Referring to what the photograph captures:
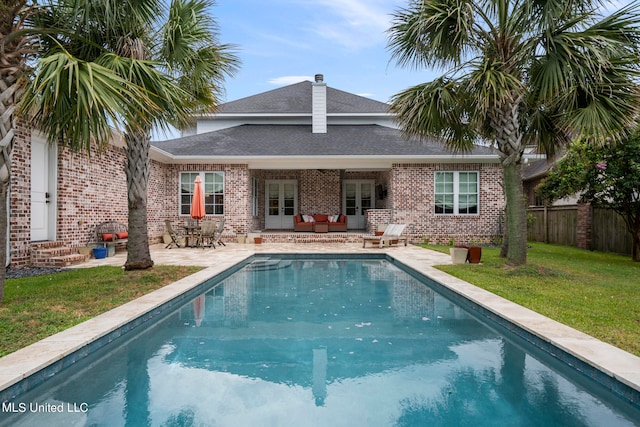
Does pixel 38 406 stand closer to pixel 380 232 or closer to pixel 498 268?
pixel 498 268

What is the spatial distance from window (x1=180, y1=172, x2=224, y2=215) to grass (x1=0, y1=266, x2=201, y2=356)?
278 inches

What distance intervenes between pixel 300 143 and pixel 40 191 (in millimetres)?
9491

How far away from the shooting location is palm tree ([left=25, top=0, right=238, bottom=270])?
5.01 metres

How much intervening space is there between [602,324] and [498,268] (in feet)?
13.2

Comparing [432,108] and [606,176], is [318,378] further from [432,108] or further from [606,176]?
[606,176]

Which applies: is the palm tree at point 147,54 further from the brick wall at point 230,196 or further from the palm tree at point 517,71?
the palm tree at point 517,71

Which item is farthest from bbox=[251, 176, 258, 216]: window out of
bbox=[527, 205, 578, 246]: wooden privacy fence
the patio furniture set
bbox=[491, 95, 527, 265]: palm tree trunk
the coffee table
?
bbox=[527, 205, 578, 246]: wooden privacy fence

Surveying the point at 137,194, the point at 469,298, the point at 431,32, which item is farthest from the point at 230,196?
the point at 469,298

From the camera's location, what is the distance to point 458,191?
584 inches

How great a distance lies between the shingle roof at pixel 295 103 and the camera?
19.3m

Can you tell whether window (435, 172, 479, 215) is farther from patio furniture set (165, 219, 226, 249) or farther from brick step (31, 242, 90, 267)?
brick step (31, 242, 90, 267)

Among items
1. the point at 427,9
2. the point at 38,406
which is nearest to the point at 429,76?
the point at 427,9

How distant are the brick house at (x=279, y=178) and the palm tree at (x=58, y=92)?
4.32 m

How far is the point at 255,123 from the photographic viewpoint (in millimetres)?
19344
